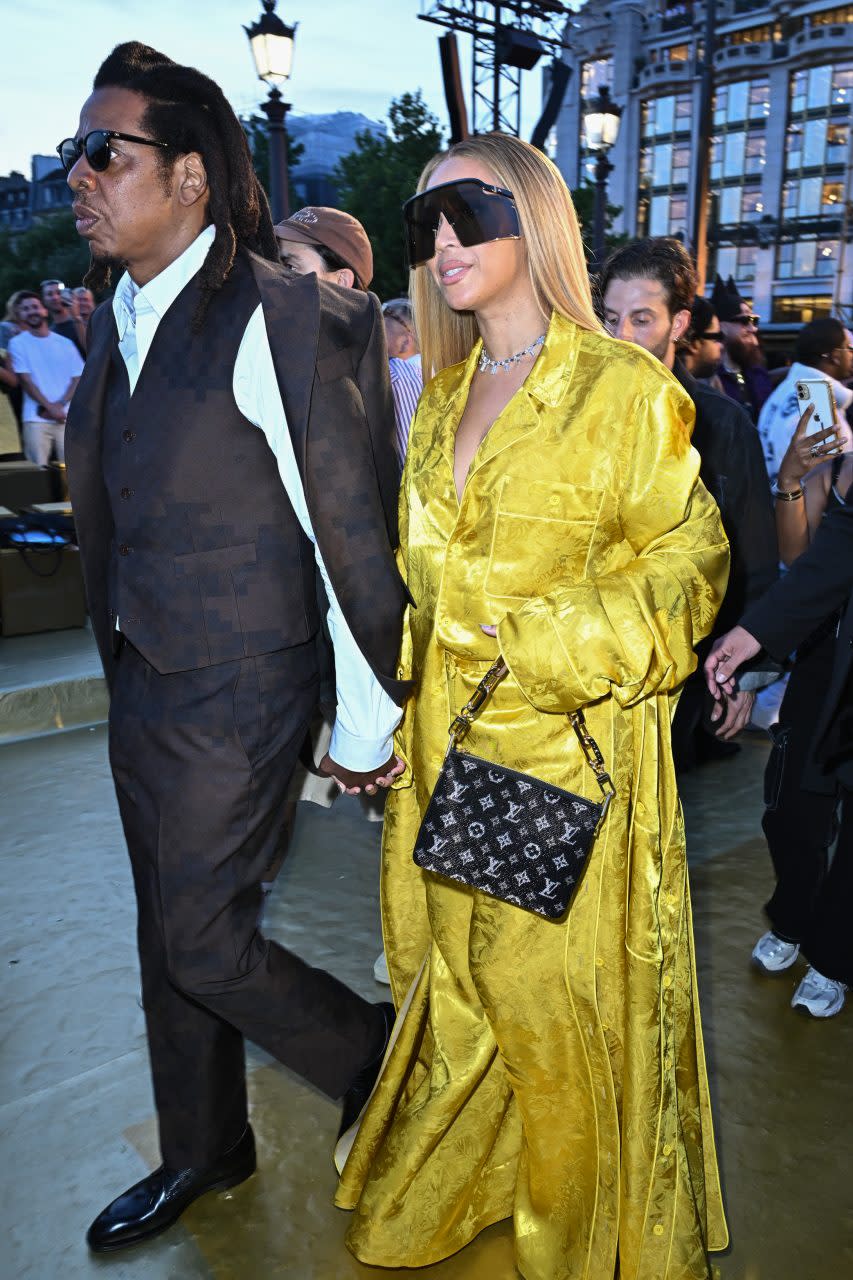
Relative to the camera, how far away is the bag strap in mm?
1788

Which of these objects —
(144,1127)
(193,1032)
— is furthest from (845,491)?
(144,1127)

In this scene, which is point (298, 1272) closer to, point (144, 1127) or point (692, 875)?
point (144, 1127)

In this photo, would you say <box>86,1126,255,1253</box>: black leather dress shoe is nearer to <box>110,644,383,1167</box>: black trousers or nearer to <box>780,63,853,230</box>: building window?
<box>110,644,383,1167</box>: black trousers

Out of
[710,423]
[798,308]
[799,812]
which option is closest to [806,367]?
[710,423]

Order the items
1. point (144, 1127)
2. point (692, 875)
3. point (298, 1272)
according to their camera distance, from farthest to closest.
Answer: point (692, 875)
point (144, 1127)
point (298, 1272)

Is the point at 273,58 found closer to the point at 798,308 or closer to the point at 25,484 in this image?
the point at 25,484

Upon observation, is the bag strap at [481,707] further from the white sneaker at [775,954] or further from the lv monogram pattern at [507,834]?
the white sneaker at [775,954]

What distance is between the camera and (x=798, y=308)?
4212cm

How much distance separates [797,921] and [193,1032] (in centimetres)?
186

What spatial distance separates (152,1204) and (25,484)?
592 centimetres

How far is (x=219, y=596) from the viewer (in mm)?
1860

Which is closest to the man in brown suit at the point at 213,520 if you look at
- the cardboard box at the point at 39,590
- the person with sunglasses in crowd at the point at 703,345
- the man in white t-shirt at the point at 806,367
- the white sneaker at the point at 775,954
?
the white sneaker at the point at 775,954

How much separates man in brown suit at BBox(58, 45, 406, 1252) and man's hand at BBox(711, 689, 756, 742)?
3.49ft

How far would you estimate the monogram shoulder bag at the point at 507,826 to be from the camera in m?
1.77
